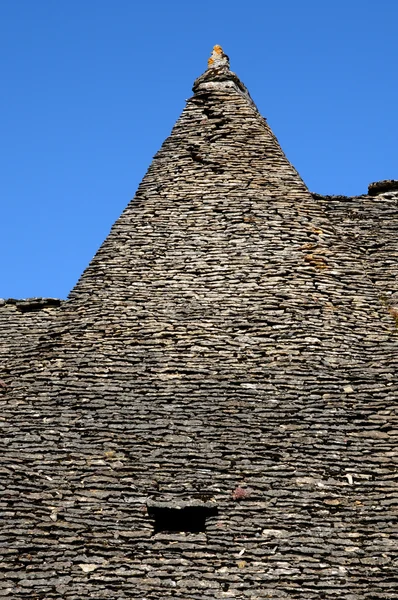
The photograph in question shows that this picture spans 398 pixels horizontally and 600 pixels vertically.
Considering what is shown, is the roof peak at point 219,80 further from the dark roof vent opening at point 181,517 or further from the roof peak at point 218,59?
the dark roof vent opening at point 181,517

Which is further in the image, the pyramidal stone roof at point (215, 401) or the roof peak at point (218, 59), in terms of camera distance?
the roof peak at point (218, 59)

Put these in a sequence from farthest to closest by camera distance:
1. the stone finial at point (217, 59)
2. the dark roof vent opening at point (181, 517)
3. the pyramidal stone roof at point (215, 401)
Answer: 1. the stone finial at point (217, 59)
2. the dark roof vent opening at point (181, 517)
3. the pyramidal stone roof at point (215, 401)

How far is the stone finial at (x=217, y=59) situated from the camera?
1797 centimetres

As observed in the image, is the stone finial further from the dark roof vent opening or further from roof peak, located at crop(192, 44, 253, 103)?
the dark roof vent opening

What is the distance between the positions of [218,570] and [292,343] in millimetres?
3412

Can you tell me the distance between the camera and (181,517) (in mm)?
11109

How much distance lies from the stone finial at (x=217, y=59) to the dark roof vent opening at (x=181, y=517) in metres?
9.06

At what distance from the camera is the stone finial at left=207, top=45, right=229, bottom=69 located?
59.0 ft

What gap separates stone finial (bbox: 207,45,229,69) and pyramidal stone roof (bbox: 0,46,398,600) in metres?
2.07

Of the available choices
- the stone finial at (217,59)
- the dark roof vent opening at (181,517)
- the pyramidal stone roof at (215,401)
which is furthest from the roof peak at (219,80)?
the dark roof vent opening at (181,517)

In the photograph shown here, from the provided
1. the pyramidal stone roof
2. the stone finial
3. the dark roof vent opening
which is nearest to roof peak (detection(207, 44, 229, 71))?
the stone finial

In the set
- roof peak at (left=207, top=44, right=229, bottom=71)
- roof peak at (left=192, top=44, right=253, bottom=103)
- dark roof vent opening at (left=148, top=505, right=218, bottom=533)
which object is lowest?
dark roof vent opening at (left=148, top=505, right=218, bottom=533)

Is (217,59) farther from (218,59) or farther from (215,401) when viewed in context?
(215,401)

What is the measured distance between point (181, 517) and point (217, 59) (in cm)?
947
